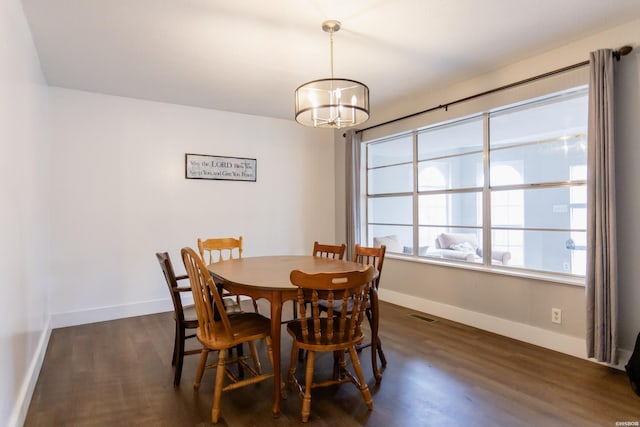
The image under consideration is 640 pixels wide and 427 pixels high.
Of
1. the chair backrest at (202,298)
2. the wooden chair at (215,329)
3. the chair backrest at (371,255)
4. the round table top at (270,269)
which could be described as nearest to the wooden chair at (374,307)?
the chair backrest at (371,255)

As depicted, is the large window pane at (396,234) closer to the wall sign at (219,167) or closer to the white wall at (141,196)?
the white wall at (141,196)

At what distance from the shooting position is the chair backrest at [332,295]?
1.83 metres

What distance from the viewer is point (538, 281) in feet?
10.1

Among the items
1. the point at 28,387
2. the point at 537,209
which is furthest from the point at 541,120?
the point at 28,387

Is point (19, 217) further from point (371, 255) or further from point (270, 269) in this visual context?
point (371, 255)

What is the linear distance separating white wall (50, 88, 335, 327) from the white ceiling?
43 cm

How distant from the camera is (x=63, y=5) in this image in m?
2.27

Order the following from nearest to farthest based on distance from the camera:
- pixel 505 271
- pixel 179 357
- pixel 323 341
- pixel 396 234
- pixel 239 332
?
1. pixel 323 341
2. pixel 239 332
3. pixel 179 357
4. pixel 505 271
5. pixel 396 234

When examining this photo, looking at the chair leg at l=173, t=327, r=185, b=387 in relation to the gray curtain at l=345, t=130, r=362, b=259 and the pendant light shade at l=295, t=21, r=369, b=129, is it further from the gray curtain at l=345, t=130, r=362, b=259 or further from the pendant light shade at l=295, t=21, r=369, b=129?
the gray curtain at l=345, t=130, r=362, b=259

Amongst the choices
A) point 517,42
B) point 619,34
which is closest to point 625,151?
point 619,34

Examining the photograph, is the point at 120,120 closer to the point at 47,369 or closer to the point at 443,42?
the point at 47,369

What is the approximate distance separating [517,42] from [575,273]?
76.1 inches

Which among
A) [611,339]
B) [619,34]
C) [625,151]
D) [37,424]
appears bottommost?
[37,424]

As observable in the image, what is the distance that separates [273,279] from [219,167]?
270cm
